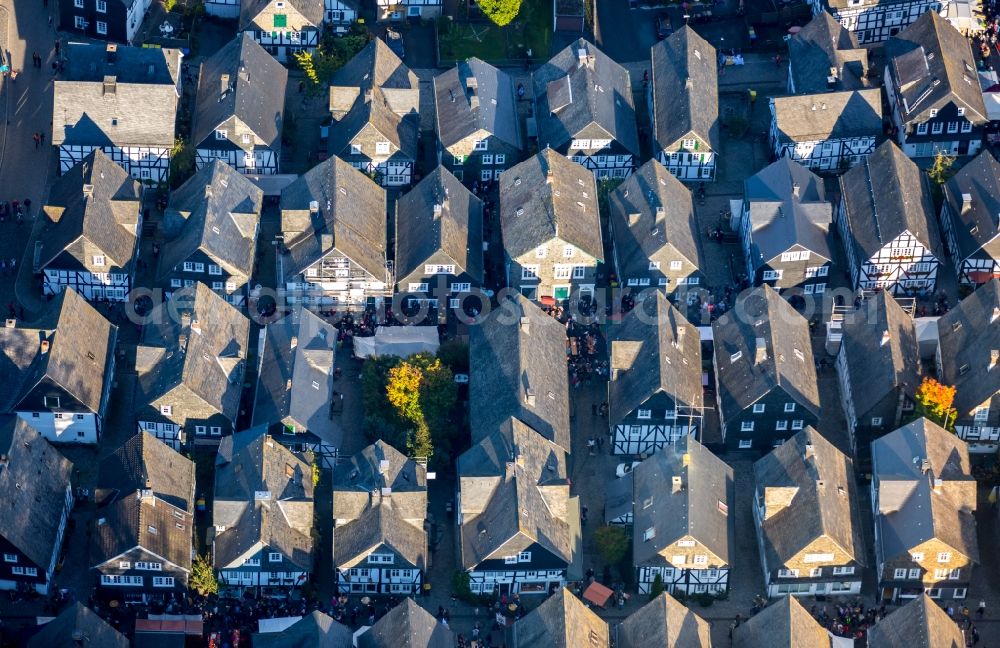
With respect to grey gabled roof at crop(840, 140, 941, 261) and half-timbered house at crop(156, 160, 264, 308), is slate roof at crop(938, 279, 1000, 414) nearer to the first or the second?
grey gabled roof at crop(840, 140, 941, 261)

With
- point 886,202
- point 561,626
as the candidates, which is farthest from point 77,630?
point 886,202

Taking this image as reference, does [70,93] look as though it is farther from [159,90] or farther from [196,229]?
[196,229]

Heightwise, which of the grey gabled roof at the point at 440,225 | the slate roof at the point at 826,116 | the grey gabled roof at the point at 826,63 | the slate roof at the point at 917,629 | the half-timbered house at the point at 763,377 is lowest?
the slate roof at the point at 917,629

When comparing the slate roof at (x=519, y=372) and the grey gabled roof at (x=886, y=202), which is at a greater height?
the grey gabled roof at (x=886, y=202)

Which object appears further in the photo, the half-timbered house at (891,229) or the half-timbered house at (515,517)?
the half-timbered house at (891,229)

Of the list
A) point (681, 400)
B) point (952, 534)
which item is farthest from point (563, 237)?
point (952, 534)

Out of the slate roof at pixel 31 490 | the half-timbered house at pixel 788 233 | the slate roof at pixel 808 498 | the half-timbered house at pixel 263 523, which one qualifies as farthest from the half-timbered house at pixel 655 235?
the slate roof at pixel 31 490

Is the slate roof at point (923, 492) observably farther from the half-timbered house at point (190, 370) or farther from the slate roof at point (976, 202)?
the half-timbered house at point (190, 370)
